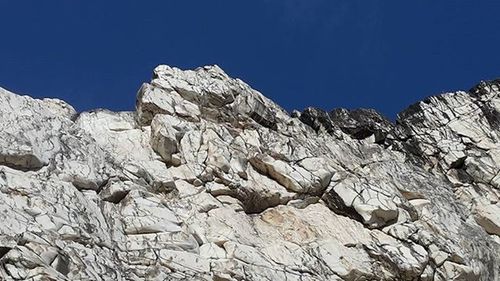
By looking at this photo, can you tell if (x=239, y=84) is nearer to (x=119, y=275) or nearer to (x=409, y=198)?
(x=409, y=198)

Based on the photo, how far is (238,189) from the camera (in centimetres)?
3912

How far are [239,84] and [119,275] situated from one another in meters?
19.5

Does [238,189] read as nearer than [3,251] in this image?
No

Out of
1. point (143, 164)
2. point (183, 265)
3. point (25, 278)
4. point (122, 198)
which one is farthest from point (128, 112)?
point (25, 278)

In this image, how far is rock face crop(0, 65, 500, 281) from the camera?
1250 inches

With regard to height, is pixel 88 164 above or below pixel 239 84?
below

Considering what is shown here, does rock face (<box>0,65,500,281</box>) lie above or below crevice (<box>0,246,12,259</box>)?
above

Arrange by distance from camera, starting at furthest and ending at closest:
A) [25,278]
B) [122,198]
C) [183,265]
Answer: [122,198] → [183,265] → [25,278]

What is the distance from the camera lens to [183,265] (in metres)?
32.2

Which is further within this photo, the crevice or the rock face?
the rock face

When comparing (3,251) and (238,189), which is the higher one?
(238,189)

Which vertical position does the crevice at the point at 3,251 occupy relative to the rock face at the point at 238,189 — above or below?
below

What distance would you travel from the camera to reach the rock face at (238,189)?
31750 mm

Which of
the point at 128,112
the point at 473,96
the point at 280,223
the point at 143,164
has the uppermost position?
the point at 473,96
